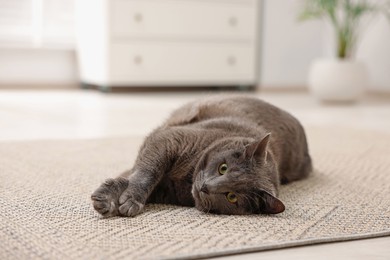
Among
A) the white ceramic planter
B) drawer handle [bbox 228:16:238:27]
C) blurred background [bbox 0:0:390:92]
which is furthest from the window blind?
the white ceramic planter

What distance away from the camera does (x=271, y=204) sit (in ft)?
4.36

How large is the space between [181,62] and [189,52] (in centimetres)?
11

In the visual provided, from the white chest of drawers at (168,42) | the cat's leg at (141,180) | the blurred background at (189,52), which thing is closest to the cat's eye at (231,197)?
the cat's leg at (141,180)

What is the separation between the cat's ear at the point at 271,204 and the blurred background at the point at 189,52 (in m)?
2.67

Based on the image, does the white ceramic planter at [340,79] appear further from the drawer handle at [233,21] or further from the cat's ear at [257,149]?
the cat's ear at [257,149]

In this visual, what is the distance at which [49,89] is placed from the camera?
499 cm

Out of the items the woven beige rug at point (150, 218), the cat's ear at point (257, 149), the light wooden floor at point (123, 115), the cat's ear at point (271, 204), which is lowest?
the light wooden floor at point (123, 115)

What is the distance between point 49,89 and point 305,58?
230 centimetres

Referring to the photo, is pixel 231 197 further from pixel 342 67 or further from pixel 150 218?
pixel 342 67

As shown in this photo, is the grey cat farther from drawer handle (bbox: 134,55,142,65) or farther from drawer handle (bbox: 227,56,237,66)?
drawer handle (bbox: 227,56,237,66)

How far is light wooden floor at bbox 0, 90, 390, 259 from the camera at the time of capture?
1.23m

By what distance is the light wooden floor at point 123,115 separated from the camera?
123cm

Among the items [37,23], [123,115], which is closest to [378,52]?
[123,115]

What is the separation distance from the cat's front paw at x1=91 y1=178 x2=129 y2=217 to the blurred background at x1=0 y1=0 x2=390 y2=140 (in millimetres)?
2634
